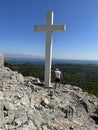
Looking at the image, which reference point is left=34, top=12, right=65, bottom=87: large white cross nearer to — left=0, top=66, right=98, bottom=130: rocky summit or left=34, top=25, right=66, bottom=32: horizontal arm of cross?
left=34, top=25, right=66, bottom=32: horizontal arm of cross

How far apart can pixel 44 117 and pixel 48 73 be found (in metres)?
4.49

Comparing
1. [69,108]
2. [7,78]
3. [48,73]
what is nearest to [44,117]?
[69,108]

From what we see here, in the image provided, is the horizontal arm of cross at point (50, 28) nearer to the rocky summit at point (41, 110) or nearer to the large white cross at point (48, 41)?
the large white cross at point (48, 41)

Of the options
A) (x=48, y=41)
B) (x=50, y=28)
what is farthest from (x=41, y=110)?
(x=50, y=28)

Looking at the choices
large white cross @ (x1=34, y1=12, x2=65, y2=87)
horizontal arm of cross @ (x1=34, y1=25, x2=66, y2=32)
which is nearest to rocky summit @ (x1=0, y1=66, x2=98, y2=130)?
large white cross @ (x1=34, y1=12, x2=65, y2=87)

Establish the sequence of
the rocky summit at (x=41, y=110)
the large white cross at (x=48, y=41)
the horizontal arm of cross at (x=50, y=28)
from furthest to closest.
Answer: the large white cross at (x=48, y=41) < the horizontal arm of cross at (x=50, y=28) < the rocky summit at (x=41, y=110)

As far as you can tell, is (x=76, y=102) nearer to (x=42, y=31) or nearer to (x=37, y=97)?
(x=37, y=97)

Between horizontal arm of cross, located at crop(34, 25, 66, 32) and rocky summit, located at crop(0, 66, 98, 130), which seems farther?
horizontal arm of cross, located at crop(34, 25, 66, 32)

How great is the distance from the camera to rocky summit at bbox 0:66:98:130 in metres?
6.43

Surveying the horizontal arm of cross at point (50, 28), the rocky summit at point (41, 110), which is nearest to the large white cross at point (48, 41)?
the horizontal arm of cross at point (50, 28)

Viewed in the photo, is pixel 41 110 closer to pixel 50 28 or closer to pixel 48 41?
pixel 48 41

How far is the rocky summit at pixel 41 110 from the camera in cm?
643

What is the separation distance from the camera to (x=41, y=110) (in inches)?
324

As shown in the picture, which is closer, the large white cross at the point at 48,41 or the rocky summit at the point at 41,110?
the rocky summit at the point at 41,110
